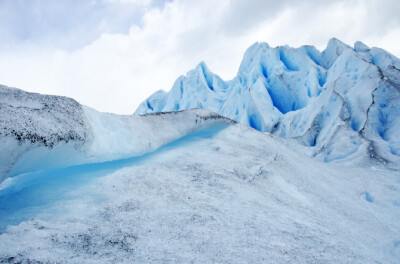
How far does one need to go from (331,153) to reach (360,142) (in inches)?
28.0

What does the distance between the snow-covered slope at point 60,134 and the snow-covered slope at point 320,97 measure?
16.7 ft

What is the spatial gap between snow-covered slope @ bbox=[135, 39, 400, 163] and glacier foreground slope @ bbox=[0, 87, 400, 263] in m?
3.63

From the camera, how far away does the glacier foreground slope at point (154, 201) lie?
4.88 feet

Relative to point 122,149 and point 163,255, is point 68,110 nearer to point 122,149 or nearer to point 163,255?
point 122,149

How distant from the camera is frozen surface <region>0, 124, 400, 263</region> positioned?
4.76ft

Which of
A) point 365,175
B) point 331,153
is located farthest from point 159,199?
point 331,153

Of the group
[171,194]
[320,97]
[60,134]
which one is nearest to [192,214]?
[171,194]

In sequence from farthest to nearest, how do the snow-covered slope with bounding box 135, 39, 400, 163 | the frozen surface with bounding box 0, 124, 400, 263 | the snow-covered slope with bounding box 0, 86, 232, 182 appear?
the snow-covered slope with bounding box 135, 39, 400, 163 → the snow-covered slope with bounding box 0, 86, 232, 182 → the frozen surface with bounding box 0, 124, 400, 263

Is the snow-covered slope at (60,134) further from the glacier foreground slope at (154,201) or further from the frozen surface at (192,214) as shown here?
the frozen surface at (192,214)

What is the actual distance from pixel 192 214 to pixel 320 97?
27.7 feet

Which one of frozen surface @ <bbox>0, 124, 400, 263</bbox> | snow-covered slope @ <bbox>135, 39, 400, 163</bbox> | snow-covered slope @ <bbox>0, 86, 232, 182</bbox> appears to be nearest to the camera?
frozen surface @ <bbox>0, 124, 400, 263</bbox>

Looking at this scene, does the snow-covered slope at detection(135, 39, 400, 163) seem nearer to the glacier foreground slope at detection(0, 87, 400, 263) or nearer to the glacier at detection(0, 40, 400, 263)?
the glacier at detection(0, 40, 400, 263)

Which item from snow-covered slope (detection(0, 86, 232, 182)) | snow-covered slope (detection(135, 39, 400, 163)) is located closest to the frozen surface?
snow-covered slope (detection(0, 86, 232, 182))

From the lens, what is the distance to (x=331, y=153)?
21.1ft
